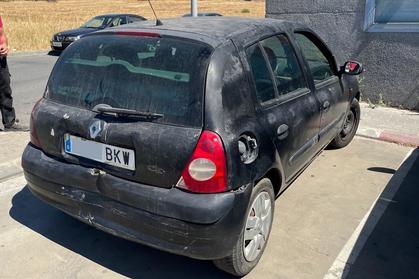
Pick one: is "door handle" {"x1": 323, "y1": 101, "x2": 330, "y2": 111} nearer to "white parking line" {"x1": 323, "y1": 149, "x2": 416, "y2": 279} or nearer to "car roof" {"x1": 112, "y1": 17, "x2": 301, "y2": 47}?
"car roof" {"x1": 112, "y1": 17, "x2": 301, "y2": 47}

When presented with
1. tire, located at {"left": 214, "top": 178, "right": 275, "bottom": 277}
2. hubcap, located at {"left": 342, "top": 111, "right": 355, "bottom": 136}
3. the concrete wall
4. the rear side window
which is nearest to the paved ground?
tire, located at {"left": 214, "top": 178, "right": 275, "bottom": 277}

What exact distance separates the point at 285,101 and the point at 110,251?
174 centimetres

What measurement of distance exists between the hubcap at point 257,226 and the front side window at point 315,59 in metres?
1.48

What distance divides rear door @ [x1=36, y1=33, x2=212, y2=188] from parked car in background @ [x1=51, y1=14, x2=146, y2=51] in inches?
466

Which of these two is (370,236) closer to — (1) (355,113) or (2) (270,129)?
(2) (270,129)

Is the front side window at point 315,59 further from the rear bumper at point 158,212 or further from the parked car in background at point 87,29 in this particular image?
the parked car in background at point 87,29

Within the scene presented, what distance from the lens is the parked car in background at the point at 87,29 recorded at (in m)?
14.1

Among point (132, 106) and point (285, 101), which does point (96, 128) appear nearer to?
point (132, 106)

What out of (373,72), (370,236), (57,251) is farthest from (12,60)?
(370,236)

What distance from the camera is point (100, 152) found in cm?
268

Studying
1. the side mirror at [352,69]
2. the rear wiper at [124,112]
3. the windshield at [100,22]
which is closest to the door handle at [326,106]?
the side mirror at [352,69]

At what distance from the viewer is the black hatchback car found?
2.46 meters

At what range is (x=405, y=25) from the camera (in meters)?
6.80

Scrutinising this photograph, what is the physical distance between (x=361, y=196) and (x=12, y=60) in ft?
41.1
